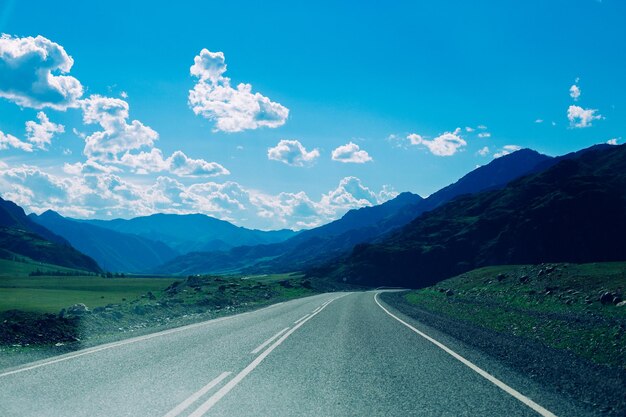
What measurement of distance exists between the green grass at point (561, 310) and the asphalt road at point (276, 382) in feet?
14.1

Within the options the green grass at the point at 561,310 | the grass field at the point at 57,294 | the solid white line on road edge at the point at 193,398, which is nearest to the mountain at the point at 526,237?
the grass field at the point at 57,294

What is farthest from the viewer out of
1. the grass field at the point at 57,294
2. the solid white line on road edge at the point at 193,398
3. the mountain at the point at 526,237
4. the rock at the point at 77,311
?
the mountain at the point at 526,237

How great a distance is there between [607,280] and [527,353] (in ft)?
68.2

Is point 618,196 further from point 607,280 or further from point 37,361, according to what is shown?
point 37,361

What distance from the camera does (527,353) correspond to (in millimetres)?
13297

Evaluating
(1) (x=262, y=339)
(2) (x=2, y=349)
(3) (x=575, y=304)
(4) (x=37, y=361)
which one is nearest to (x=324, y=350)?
(1) (x=262, y=339)

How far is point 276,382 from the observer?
963cm

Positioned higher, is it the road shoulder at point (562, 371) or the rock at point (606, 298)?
the rock at point (606, 298)

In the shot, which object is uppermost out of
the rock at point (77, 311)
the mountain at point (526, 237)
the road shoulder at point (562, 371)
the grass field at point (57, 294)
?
the mountain at point (526, 237)

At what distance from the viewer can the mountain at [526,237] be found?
12650 centimetres

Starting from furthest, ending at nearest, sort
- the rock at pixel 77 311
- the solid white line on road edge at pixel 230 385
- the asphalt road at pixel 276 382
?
the rock at pixel 77 311 → the asphalt road at pixel 276 382 → the solid white line on road edge at pixel 230 385

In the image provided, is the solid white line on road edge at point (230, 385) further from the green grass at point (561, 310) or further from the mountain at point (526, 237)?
the mountain at point (526, 237)

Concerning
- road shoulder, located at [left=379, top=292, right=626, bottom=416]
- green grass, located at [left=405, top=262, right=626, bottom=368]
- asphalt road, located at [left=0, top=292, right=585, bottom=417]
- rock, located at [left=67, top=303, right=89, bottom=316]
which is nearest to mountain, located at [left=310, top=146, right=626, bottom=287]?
green grass, located at [left=405, top=262, right=626, bottom=368]

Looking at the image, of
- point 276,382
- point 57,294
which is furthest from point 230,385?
point 57,294
